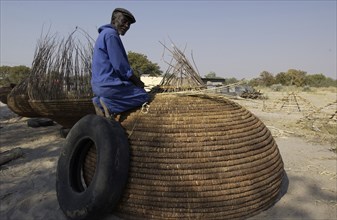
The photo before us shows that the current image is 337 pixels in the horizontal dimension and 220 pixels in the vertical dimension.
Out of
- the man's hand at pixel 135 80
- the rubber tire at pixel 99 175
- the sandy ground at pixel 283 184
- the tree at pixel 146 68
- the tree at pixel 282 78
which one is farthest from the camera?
the tree at pixel 282 78

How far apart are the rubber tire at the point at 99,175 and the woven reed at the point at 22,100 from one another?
219 inches

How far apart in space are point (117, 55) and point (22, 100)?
20.3 feet

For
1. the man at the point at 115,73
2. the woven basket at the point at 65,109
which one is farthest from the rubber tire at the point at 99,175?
the woven basket at the point at 65,109

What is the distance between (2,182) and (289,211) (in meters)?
4.12

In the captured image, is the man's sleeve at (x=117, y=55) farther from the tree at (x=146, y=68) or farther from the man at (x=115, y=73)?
the tree at (x=146, y=68)

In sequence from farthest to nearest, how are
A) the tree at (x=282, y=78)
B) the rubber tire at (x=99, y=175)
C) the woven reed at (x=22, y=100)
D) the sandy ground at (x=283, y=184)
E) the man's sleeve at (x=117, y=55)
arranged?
the tree at (x=282, y=78) < the woven reed at (x=22, y=100) < the sandy ground at (x=283, y=184) < the man's sleeve at (x=117, y=55) < the rubber tire at (x=99, y=175)

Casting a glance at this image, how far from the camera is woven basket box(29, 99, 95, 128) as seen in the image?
750 cm

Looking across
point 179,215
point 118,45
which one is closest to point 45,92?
point 118,45

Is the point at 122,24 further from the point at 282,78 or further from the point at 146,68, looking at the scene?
the point at 282,78

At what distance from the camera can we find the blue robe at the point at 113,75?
3.55m

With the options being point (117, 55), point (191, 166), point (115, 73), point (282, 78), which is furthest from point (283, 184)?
point (282, 78)

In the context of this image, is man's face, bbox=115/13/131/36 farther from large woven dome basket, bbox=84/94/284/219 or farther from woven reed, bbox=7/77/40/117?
woven reed, bbox=7/77/40/117

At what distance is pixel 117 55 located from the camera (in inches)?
139

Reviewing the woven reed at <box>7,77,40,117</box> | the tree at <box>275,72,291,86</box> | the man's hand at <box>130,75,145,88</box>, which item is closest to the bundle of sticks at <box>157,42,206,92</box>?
the man's hand at <box>130,75,145,88</box>
